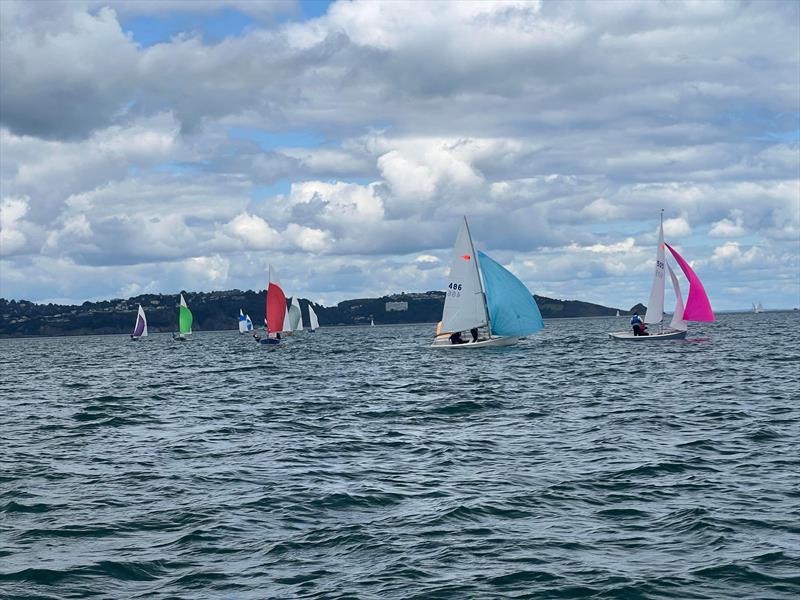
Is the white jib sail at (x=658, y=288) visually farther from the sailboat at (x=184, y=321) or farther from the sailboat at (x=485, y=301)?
the sailboat at (x=184, y=321)

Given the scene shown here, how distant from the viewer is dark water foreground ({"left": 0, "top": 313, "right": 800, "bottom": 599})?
1145 cm

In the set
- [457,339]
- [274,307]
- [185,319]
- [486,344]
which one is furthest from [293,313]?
[486,344]

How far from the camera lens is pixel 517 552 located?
12.5 meters

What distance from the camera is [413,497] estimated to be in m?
16.2

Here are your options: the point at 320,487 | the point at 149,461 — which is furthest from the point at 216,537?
the point at 149,461

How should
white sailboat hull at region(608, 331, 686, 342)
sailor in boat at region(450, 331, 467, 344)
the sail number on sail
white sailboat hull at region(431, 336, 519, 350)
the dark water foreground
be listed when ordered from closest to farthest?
the dark water foreground → white sailboat hull at region(431, 336, 519, 350) → the sail number on sail → sailor in boat at region(450, 331, 467, 344) → white sailboat hull at region(608, 331, 686, 342)

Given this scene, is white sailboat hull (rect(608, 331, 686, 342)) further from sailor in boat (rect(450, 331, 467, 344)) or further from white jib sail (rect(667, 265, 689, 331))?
sailor in boat (rect(450, 331, 467, 344))

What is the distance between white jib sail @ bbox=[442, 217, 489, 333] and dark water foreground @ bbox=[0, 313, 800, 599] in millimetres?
32621

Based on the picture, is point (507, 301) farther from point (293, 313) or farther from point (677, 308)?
point (293, 313)

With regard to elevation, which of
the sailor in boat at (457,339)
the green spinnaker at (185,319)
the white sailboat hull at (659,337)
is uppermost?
the green spinnaker at (185,319)

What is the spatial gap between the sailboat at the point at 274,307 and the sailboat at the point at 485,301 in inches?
1227

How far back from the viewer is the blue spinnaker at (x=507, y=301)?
6531cm

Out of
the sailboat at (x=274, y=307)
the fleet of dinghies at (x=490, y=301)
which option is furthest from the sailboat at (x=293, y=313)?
the fleet of dinghies at (x=490, y=301)

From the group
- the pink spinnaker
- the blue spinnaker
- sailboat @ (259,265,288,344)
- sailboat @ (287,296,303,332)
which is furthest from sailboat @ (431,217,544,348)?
sailboat @ (287,296,303,332)
